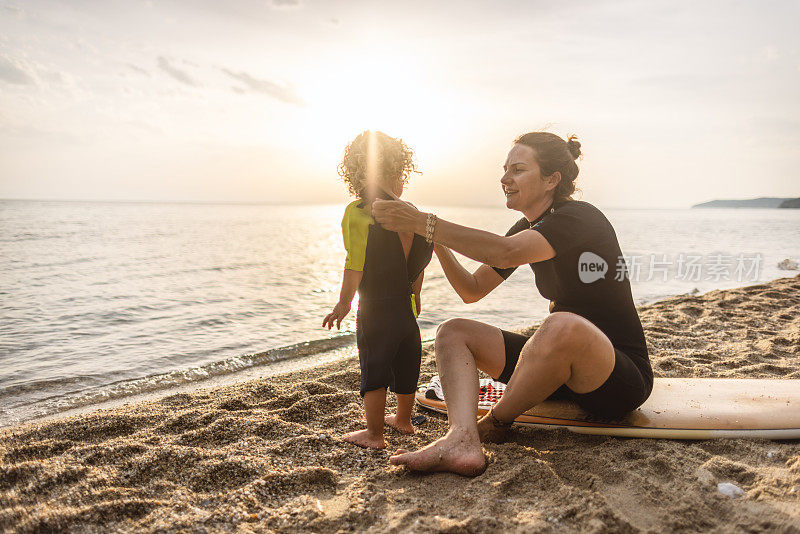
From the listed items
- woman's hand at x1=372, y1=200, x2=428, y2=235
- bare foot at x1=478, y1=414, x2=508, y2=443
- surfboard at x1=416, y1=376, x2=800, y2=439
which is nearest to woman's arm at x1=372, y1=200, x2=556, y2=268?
woman's hand at x1=372, y1=200, x2=428, y2=235

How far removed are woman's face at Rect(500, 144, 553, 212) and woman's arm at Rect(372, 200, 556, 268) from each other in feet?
1.21

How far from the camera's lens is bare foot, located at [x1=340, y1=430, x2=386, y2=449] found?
2.79m

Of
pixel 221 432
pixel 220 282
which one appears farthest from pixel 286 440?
pixel 220 282

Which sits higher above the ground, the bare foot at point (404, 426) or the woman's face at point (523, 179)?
the woman's face at point (523, 179)

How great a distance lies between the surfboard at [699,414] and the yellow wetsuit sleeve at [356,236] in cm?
132

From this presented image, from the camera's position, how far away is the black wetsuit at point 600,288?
2557mm

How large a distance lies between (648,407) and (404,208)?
74.4 inches

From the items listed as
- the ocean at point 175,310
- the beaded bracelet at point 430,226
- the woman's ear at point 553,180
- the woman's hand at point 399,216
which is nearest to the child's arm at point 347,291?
the woman's hand at point 399,216

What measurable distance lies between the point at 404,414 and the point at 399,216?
1.27 meters

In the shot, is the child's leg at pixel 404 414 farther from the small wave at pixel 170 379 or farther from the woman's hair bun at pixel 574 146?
the small wave at pixel 170 379

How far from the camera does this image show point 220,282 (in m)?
10.8

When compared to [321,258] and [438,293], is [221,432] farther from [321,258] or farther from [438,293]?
[321,258]

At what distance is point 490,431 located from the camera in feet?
9.04

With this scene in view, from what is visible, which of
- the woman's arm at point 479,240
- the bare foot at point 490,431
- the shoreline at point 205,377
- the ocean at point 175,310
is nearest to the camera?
the woman's arm at point 479,240
